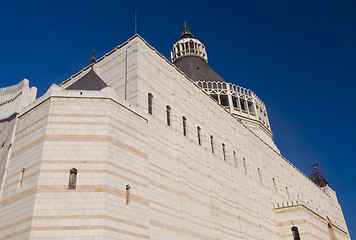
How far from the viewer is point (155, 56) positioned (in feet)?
83.6

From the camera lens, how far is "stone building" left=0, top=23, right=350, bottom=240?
15.4 meters

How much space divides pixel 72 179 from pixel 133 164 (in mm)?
3193

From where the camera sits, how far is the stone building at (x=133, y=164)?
50.6 feet

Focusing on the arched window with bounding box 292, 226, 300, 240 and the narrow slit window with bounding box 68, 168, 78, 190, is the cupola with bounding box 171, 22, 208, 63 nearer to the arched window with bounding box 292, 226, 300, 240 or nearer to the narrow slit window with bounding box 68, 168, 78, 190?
the arched window with bounding box 292, 226, 300, 240

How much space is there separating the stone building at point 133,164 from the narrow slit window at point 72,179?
45mm

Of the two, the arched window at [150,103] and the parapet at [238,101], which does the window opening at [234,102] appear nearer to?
the parapet at [238,101]

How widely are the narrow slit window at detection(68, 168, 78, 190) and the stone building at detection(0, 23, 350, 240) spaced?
45mm

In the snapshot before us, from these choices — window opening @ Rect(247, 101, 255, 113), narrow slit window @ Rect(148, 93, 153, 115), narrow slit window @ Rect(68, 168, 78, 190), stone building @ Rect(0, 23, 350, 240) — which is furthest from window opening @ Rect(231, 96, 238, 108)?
narrow slit window @ Rect(68, 168, 78, 190)

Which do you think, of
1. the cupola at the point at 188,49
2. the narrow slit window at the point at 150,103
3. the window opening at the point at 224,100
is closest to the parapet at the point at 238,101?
the window opening at the point at 224,100

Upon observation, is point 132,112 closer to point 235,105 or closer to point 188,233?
point 188,233

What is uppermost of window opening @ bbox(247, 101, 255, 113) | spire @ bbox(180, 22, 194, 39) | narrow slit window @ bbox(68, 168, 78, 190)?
spire @ bbox(180, 22, 194, 39)

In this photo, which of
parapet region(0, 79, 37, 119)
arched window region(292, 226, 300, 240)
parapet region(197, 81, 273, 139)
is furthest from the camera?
parapet region(197, 81, 273, 139)

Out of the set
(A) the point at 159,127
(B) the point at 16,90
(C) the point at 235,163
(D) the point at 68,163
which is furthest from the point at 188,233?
(B) the point at 16,90

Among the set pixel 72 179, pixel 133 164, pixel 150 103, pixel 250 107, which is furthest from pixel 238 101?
pixel 72 179
